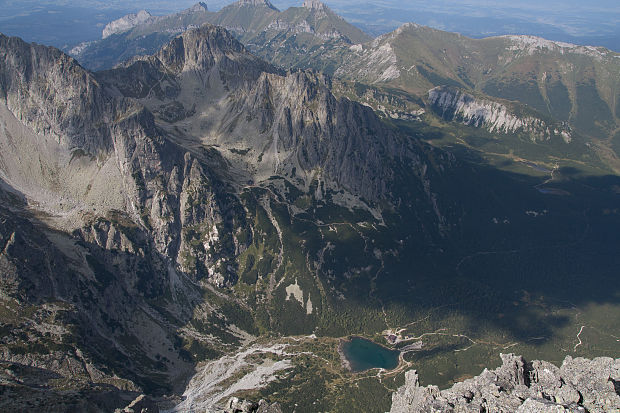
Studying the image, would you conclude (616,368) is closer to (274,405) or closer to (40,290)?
(274,405)

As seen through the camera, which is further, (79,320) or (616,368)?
(79,320)

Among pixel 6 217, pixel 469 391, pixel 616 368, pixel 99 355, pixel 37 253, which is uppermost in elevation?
pixel 616 368

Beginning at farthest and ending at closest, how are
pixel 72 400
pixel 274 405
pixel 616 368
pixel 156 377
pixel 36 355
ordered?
pixel 156 377 → pixel 36 355 → pixel 72 400 → pixel 616 368 → pixel 274 405

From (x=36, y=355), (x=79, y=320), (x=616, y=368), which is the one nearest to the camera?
(x=616, y=368)

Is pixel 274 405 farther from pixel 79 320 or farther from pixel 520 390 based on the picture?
pixel 79 320

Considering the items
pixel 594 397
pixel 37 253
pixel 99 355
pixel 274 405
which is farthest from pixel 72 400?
pixel 594 397

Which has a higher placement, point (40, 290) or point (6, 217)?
point (6, 217)

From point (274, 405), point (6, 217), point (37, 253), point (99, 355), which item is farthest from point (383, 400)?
point (6, 217)
